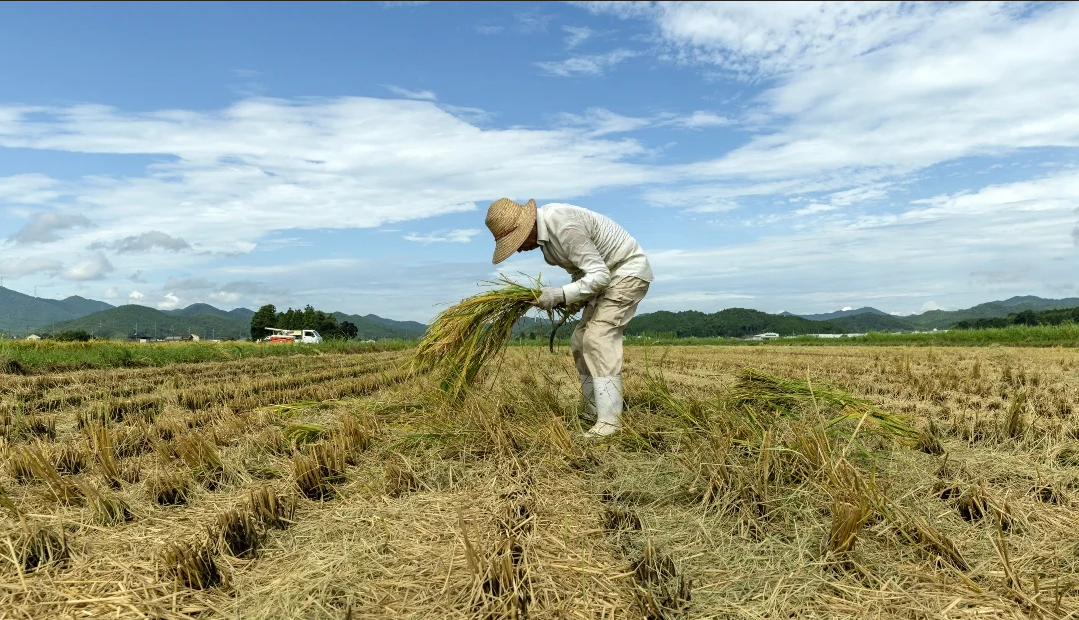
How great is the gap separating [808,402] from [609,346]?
4.38 feet

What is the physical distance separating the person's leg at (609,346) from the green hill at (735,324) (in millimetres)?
29047

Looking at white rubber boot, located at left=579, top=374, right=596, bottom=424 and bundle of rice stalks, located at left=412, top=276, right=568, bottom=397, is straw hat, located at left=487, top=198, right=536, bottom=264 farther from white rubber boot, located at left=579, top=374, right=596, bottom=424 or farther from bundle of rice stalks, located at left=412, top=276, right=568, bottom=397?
white rubber boot, located at left=579, top=374, right=596, bottom=424

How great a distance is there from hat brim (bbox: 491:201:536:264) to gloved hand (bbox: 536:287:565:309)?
1.09ft

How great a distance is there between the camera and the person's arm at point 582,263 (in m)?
4.15

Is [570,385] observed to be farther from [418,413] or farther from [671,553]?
[671,553]

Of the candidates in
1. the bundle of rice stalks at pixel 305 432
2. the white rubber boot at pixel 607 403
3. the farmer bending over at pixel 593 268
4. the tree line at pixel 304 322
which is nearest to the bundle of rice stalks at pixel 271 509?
the bundle of rice stalks at pixel 305 432

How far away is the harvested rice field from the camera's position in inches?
85.8

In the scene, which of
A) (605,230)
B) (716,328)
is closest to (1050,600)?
(605,230)

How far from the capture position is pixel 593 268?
13.8 feet

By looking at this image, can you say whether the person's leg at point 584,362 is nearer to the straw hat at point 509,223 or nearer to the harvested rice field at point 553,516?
the harvested rice field at point 553,516

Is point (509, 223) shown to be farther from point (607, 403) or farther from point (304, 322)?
point (304, 322)

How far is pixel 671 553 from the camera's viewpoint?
2.43m

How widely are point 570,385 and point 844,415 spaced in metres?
3.84

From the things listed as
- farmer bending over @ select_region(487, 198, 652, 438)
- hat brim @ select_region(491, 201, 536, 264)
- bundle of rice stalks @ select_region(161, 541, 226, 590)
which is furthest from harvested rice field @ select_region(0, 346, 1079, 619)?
hat brim @ select_region(491, 201, 536, 264)
